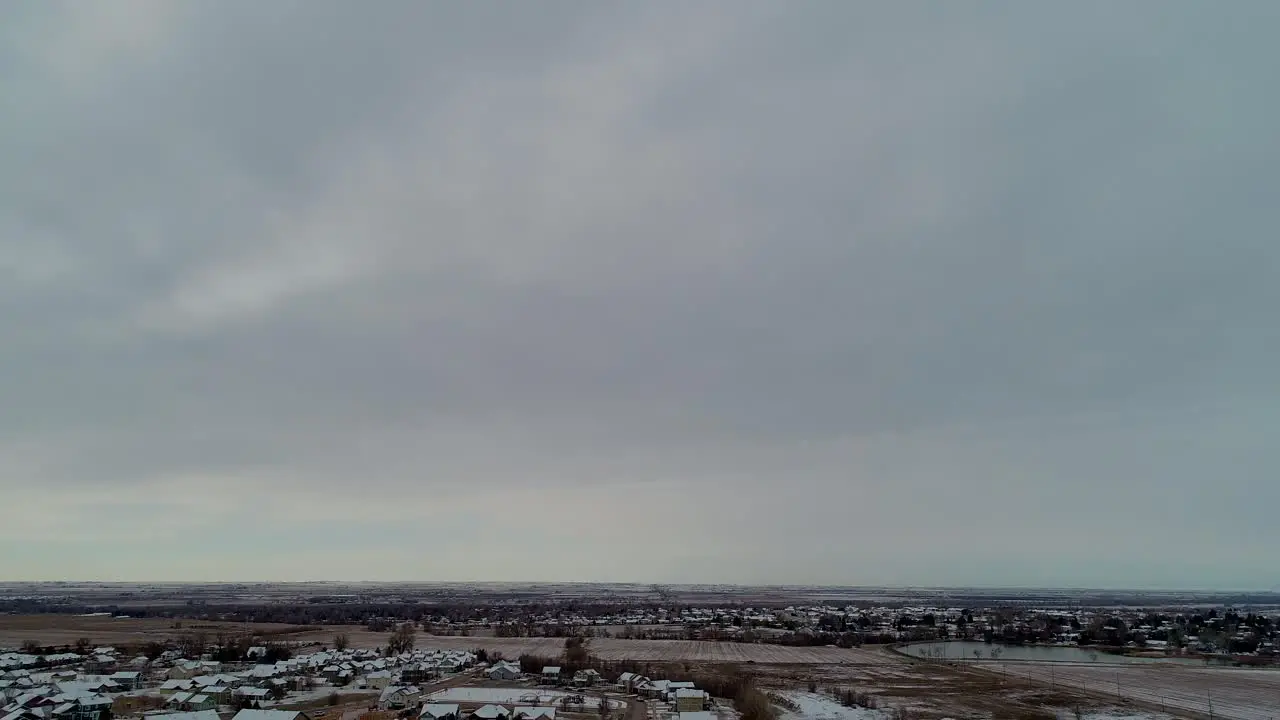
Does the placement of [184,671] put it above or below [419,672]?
above

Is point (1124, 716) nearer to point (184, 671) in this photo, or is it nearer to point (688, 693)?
point (688, 693)

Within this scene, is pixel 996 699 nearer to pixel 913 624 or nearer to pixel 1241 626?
pixel 913 624

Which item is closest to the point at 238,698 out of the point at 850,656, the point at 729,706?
the point at 729,706

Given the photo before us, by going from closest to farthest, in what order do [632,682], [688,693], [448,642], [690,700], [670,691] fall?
1. [690,700]
2. [688,693]
3. [670,691]
4. [632,682]
5. [448,642]

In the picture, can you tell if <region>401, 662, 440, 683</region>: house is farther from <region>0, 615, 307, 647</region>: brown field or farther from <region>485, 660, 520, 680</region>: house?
<region>0, 615, 307, 647</region>: brown field

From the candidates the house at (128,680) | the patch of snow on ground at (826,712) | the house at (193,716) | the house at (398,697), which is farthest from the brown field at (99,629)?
the patch of snow on ground at (826,712)

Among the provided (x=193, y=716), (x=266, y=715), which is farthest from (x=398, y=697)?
(x=193, y=716)

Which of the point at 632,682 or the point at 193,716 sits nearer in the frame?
the point at 193,716
